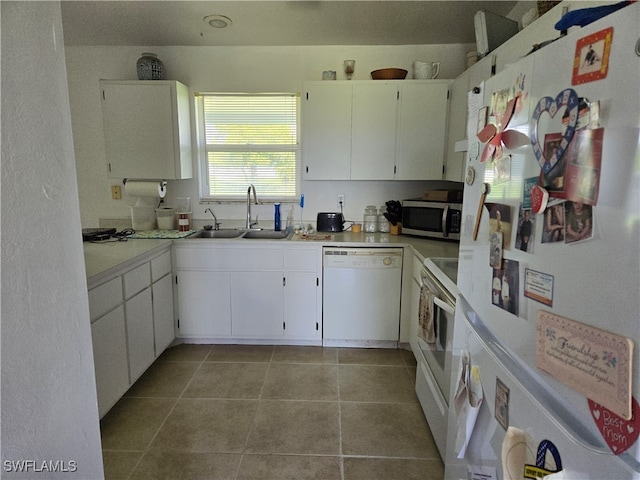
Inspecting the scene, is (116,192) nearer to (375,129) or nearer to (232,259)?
(232,259)

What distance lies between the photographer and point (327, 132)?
2904 millimetres

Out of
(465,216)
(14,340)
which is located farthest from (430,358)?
(14,340)

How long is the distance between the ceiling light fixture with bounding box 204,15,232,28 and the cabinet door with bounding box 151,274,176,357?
194 centimetres

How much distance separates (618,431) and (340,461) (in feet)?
4.94

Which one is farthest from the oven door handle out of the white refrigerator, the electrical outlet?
the electrical outlet

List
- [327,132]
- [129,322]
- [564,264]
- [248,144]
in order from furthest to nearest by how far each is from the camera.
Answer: [248,144], [327,132], [129,322], [564,264]

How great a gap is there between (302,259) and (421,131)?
144cm

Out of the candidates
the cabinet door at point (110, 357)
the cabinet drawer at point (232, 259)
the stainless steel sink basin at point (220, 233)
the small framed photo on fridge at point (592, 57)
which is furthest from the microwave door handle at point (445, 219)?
the cabinet door at point (110, 357)

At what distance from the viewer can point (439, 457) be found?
1785mm

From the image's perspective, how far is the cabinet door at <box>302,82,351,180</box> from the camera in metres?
2.85

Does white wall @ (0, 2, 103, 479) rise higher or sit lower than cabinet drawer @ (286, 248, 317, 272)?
higher

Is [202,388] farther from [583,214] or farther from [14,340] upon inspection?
[583,214]

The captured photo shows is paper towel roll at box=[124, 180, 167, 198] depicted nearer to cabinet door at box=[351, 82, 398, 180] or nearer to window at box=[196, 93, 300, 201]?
window at box=[196, 93, 300, 201]

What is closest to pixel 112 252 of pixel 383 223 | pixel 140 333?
pixel 140 333
